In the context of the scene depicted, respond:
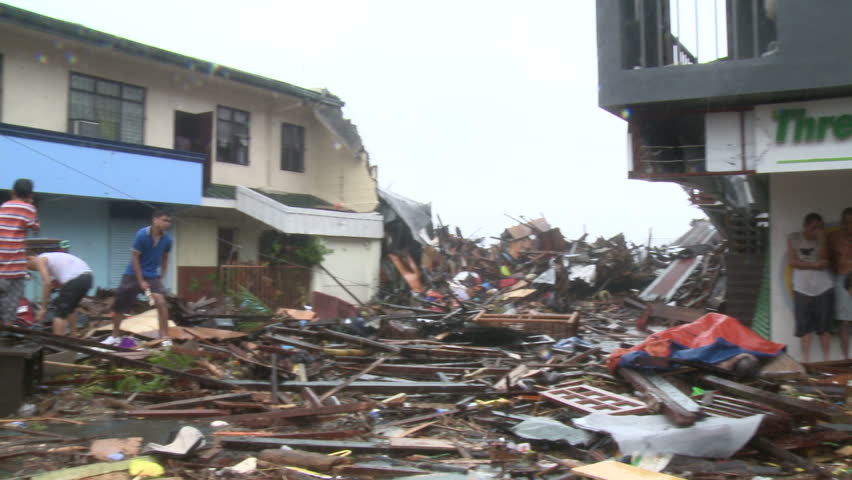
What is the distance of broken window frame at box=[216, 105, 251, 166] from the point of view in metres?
19.2

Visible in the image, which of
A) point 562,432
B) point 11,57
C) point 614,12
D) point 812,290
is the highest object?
point 11,57

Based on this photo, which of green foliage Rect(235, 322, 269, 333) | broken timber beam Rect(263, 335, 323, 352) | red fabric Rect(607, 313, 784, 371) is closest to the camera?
red fabric Rect(607, 313, 784, 371)

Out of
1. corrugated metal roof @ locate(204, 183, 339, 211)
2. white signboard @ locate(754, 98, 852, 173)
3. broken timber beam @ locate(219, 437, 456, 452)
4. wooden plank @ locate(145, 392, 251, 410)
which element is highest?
corrugated metal roof @ locate(204, 183, 339, 211)

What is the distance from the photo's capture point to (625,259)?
732 inches

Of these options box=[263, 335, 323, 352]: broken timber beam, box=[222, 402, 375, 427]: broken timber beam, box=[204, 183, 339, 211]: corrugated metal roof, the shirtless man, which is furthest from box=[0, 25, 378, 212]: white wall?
the shirtless man

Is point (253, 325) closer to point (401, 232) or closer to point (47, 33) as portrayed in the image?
point (47, 33)

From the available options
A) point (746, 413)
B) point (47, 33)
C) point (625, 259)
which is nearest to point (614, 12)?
point (746, 413)

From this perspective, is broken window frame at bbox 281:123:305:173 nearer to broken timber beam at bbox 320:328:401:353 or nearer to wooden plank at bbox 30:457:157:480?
broken timber beam at bbox 320:328:401:353

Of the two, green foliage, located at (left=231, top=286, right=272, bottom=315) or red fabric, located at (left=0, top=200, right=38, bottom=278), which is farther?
green foliage, located at (left=231, top=286, right=272, bottom=315)

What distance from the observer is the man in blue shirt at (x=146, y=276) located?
8.43m

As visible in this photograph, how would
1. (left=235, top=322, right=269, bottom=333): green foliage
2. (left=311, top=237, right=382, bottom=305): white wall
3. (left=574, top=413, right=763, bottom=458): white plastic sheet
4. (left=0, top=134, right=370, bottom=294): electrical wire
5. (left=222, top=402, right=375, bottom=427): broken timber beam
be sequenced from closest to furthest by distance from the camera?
(left=574, top=413, right=763, bottom=458): white plastic sheet → (left=222, top=402, right=375, bottom=427): broken timber beam → (left=235, top=322, right=269, bottom=333): green foliage → (left=0, top=134, right=370, bottom=294): electrical wire → (left=311, top=237, right=382, bottom=305): white wall

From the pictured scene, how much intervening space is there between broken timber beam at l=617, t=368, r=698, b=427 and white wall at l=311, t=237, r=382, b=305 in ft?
41.0

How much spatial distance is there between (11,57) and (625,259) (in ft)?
52.1

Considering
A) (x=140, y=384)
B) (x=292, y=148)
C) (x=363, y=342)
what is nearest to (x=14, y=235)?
(x=140, y=384)
